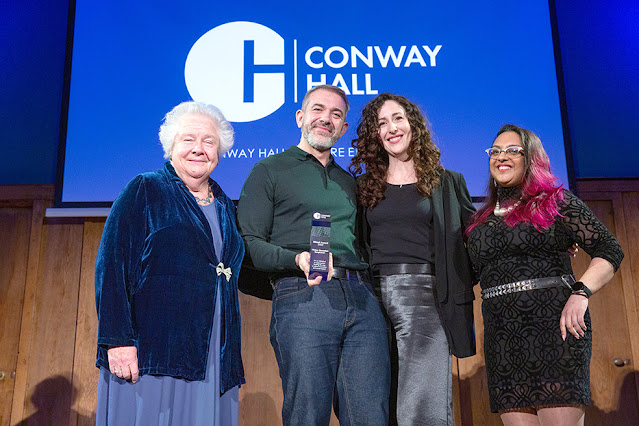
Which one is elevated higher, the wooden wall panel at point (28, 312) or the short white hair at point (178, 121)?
the short white hair at point (178, 121)

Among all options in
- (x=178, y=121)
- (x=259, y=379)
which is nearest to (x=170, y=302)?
(x=178, y=121)

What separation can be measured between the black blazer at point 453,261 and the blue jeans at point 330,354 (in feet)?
0.78

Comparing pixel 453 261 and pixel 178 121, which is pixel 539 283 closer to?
pixel 453 261

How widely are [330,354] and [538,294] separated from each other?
2.39 feet

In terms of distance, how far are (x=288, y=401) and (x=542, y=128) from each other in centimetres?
240

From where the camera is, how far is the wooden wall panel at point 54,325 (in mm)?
3473

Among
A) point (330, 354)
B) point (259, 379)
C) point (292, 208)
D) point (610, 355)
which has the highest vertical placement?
point (292, 208)

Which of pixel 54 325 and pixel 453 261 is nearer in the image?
pixel 453 261

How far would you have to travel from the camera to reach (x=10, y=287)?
3742 mm

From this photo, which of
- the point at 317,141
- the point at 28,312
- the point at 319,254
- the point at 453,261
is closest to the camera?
the point at 319,254

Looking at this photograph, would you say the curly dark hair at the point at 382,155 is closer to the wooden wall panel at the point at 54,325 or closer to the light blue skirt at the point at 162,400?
the light blue skirt at the point at 162,400

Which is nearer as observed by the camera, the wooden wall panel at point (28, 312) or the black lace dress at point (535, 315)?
the black lace dress at point (535, 315)

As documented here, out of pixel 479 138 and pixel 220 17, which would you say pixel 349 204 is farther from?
pixel 220 17

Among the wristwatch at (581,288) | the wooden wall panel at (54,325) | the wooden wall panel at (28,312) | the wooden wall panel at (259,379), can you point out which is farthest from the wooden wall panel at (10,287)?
the wristwatch at (581,288)
